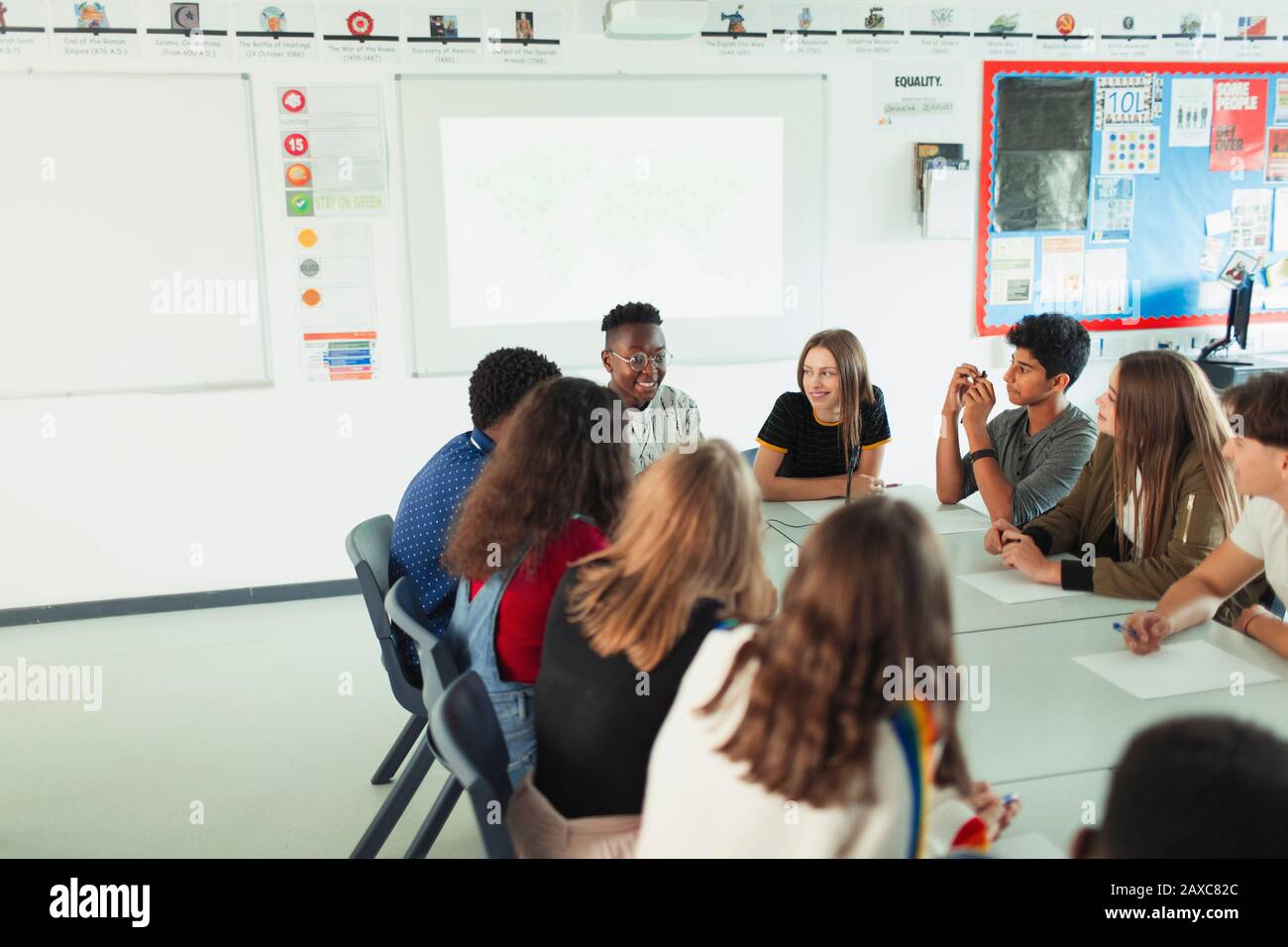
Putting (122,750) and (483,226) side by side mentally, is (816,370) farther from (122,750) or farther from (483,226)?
(122,750)

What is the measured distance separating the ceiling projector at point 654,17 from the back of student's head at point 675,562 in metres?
2.87

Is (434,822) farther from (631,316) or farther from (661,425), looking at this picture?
(631,316)

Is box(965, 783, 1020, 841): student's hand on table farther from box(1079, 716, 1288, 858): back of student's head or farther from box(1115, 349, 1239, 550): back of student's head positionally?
box(1115, 349, 1239, 550): back of student's head

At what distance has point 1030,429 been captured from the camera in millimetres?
3277

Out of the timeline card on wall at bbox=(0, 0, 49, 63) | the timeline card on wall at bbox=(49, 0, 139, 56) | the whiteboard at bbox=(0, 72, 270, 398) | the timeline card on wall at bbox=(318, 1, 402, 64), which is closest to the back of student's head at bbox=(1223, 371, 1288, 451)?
the timeline card on wall at bbox=(318, 1, 402, 64)

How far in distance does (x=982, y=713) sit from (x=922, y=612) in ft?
2.26

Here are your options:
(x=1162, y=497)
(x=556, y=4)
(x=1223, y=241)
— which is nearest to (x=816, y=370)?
(x=1162, y=497)

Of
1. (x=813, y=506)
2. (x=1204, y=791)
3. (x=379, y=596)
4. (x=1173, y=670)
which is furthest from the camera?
(x=813, y=506)

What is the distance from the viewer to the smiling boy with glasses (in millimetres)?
3301

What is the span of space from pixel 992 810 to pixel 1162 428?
135 cm

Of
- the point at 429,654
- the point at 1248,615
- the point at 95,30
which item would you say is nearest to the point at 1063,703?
the point at 1248,615

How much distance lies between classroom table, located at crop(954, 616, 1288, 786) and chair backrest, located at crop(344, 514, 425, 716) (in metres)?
1.23

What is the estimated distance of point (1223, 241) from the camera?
4.89 m

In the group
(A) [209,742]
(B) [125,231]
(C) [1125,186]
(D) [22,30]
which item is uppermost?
(D) [22,30]
